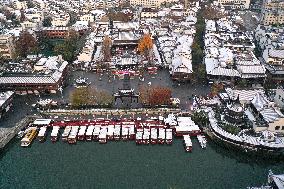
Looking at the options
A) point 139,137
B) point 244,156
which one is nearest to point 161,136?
point 139,137

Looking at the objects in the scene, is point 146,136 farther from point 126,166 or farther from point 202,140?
point 202,140

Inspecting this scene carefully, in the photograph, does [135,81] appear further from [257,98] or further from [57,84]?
[257,98]

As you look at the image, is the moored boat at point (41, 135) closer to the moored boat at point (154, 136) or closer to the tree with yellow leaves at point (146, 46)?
the moored boat at point (154, 136)

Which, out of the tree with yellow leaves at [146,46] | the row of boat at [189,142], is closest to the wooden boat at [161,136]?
the row of boat at [189,142]

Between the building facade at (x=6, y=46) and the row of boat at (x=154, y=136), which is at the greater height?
the building facade at (x=6, y=46)

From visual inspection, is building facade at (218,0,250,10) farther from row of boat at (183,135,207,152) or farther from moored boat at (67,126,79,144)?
moored boat at (67,126,79,144)
